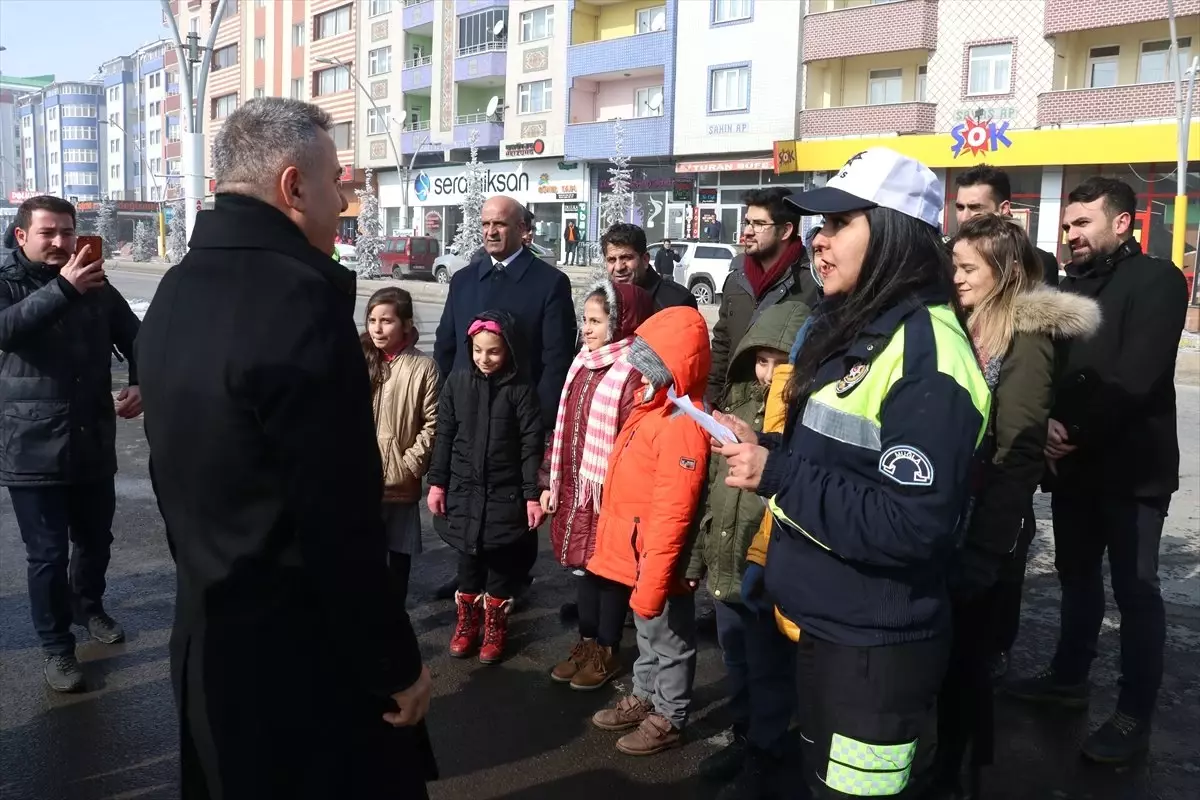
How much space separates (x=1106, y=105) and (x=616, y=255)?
25.6 meters

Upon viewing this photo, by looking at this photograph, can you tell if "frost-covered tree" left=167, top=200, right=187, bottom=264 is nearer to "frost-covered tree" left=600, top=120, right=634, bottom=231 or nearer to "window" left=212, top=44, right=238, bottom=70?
"window" left=212, top=44, right=238, bottom=70

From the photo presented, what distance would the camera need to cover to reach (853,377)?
2221mm

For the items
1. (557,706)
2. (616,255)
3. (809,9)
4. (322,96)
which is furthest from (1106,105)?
(322,96)

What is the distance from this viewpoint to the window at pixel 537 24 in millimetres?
40781

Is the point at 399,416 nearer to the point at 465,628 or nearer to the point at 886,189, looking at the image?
the point at 465,628

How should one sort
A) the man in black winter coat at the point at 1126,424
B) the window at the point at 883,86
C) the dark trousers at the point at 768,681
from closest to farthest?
the dark trousers at the point at 768,681, the man in black winter coat at the point at 1126,424, the window at the point at 883,86

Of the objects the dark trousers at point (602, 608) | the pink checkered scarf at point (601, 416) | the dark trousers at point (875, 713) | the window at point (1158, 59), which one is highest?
the window at point (1158, 59)

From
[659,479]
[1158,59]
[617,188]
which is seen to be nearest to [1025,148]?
[1158,59]

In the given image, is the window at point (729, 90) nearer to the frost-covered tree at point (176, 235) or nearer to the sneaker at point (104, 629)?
the frost-covered tree at point (176, 235)

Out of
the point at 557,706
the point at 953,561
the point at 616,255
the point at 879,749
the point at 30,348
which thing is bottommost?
the point at 557,706

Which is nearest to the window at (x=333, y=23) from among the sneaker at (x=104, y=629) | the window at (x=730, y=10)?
the window at (x=730, y=10)

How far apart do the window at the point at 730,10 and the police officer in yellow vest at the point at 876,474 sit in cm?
3406

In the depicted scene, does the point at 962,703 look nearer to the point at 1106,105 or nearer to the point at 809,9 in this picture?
the point at 1106,105

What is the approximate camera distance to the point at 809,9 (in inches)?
1282
